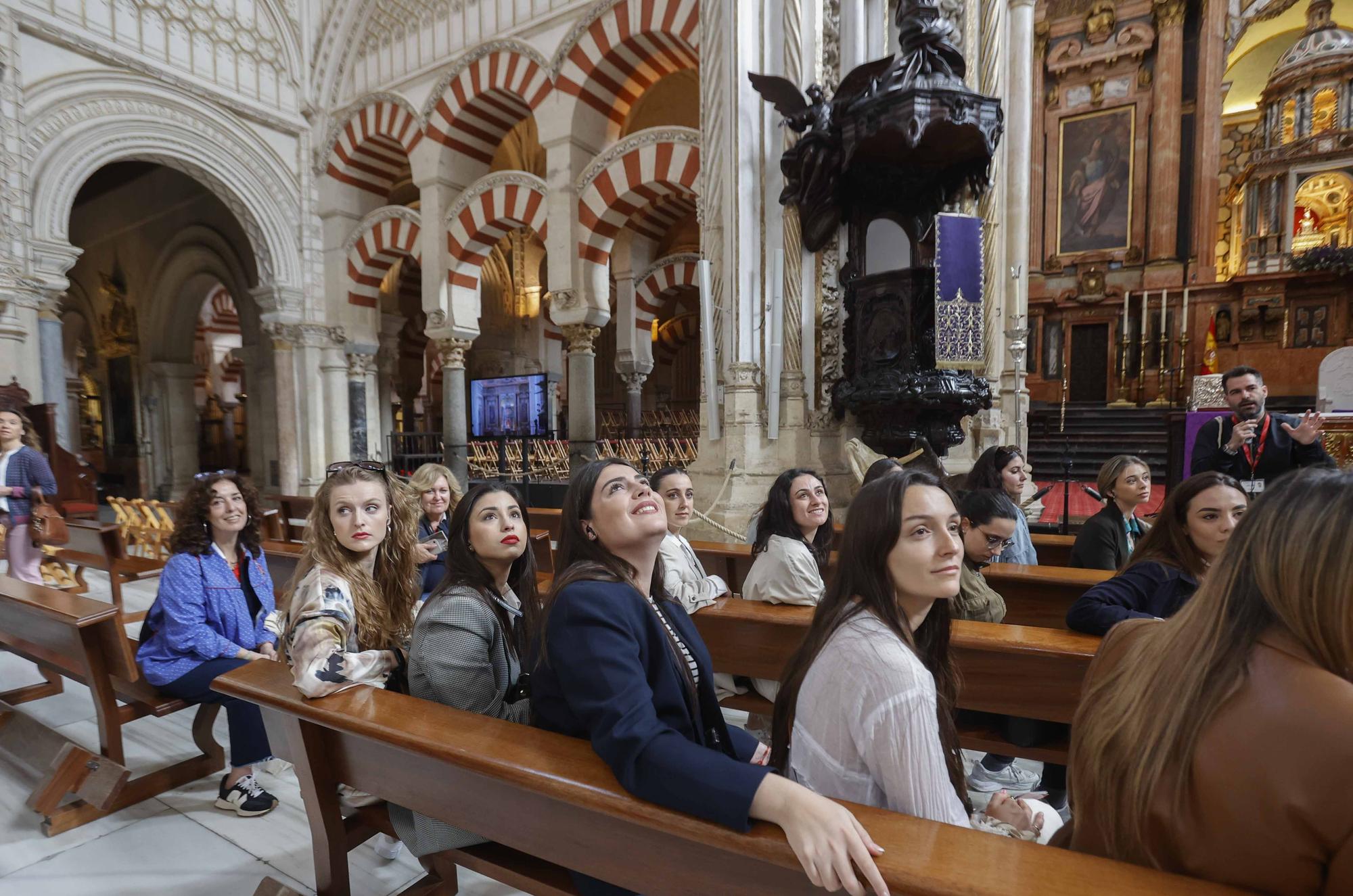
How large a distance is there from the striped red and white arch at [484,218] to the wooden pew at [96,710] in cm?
693

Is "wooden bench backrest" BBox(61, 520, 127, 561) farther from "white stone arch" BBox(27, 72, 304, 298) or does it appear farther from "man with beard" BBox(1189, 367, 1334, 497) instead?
"man with beard" BBox(1189, 367, 1334, 497)

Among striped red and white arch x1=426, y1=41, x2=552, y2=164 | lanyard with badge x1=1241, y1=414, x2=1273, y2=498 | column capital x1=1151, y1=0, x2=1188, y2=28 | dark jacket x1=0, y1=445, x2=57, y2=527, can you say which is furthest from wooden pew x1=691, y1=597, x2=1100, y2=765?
column capital x1=1151, y1=0, x2=1188, y2=28

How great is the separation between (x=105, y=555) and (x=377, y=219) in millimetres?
7090

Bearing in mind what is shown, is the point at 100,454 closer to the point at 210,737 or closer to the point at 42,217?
the point at 42,217

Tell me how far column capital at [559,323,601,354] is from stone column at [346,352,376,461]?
13.7 feet

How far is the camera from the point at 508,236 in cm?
1415

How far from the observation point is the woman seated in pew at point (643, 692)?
862 millimetres

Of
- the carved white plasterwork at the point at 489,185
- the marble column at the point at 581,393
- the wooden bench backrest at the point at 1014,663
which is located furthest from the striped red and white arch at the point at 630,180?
the wooden bench backrest at the point at 1014,663

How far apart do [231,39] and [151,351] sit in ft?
20.6

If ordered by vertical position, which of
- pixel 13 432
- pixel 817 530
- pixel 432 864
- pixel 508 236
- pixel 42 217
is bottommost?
pixel 432 864

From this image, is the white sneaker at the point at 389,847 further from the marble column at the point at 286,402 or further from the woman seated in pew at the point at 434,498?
the marble column at the point at 286,402

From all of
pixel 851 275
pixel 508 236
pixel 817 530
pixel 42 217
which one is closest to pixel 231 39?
pixel 42 217

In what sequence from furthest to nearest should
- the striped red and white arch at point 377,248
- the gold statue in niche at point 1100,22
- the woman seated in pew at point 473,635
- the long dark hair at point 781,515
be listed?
the gold statue in niche at point 1100,22 → the striped red and white arch at point 377,248 → the long dark hair at point 781,515 → the woman seated in pew at point 473,635

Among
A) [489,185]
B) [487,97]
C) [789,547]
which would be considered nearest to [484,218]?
[489,185]
